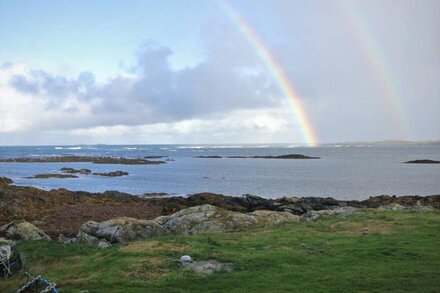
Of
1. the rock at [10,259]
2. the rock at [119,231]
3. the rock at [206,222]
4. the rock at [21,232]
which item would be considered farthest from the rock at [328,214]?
the rock at [10,259]

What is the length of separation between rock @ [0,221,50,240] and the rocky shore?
16.3 feet

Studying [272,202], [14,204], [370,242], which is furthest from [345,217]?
[14,204]

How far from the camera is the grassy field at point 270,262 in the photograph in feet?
37.6

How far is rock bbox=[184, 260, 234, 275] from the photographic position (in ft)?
43.1

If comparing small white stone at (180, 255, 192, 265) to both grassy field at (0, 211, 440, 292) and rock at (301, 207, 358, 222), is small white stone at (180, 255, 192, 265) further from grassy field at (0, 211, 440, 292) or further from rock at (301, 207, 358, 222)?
rock at (301, 207, 358, 222)

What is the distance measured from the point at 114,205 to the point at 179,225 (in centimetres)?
2186

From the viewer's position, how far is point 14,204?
39.5 meters

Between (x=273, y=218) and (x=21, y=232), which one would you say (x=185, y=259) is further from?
(x=21, y=232)

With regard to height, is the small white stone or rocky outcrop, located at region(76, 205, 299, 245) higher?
the small white stone

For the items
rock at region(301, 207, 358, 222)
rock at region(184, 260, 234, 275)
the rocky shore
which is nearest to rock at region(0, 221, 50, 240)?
the rocky shore

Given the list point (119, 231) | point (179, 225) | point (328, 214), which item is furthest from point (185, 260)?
point (328, 214)

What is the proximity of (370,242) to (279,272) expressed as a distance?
564cm

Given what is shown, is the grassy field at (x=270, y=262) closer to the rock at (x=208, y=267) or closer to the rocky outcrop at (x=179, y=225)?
the rock at (x=208, y=267)

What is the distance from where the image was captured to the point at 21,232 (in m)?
23.3
